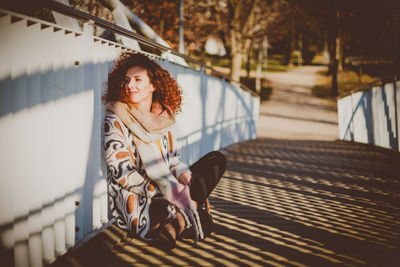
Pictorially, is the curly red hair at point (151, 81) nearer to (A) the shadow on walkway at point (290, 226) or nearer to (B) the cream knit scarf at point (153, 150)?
(B) the cream knit scarf at point (153, 150)

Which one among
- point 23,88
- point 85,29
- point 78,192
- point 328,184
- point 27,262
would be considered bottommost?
point 328,184

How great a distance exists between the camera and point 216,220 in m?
3.58

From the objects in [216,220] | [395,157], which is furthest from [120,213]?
[395,157]

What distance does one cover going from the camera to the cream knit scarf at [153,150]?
2.64 m

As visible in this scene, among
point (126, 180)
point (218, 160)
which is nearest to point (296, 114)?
point (218, 160)

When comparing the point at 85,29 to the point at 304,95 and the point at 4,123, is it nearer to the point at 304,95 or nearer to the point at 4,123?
the point at 4,123

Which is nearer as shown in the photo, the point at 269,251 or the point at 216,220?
the point at 269,251

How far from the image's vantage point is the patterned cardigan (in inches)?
99.0

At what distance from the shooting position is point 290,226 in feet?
11.3

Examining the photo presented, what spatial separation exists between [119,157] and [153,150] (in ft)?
1.02

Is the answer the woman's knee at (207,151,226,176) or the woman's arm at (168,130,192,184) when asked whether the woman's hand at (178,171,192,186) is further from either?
the woman's knee at (207,151,226,176)

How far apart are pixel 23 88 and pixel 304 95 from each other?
101ft

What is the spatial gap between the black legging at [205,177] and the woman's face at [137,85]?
71 cm

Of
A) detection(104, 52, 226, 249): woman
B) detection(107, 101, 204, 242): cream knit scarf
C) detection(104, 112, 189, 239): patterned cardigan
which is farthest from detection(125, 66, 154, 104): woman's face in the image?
detection(104, 112, 189, 239): patterned cardigan
